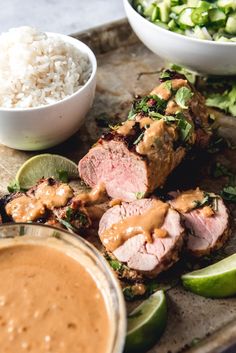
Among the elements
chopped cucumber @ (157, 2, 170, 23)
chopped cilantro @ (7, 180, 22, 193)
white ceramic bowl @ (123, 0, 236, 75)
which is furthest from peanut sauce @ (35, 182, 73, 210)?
chopped cucumber @ (157, 2, 170, 23)

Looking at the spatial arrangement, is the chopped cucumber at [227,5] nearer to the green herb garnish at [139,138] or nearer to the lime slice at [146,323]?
the green herb garnish at [139,138]

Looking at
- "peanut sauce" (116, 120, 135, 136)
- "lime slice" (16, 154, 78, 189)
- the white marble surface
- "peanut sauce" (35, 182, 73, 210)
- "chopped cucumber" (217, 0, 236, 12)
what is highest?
"chopped cucumber" (217, 0, 236, 12)

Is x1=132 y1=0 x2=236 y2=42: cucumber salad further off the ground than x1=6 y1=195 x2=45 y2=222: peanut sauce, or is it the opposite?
x1=132 y1=0 x2=236 y2=42: cucumber salad

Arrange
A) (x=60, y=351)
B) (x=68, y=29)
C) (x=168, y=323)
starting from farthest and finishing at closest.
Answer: (x=68, y=29), (x=168, y=323), (x=60, y=351)

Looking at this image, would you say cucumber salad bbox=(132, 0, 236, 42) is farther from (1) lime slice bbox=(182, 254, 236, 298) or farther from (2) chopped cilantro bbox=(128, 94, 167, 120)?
(1) lime slice bbox=(182, 254, 236, 298)

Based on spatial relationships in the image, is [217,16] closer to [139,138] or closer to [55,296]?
[139,138]

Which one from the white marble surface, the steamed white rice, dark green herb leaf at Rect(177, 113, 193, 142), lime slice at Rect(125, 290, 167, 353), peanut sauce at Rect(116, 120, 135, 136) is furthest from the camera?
the white marble surface

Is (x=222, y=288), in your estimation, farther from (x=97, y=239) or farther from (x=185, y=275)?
(x=97, y=239)

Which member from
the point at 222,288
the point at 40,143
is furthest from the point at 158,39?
the point at 222,288
